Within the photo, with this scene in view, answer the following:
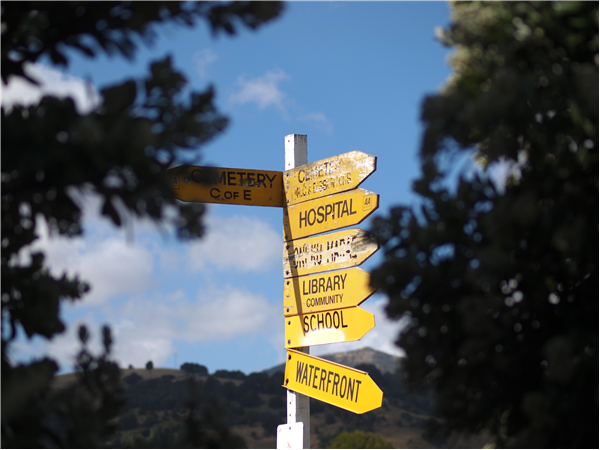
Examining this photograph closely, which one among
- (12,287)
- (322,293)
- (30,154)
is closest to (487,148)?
(30,154)

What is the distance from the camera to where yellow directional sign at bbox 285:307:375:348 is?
6.15 metres

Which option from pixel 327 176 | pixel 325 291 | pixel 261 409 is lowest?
pixel 325 291

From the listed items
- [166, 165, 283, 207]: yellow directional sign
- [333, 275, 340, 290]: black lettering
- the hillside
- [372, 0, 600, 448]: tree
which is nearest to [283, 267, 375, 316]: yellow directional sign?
[333, 275, 340, 290]: black lettering

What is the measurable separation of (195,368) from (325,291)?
48.5 meters

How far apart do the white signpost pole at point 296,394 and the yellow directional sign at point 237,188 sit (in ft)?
0.70

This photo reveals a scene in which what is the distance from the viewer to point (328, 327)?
6.53 metres

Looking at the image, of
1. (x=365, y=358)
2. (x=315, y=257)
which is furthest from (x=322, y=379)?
(x=365, y=358)

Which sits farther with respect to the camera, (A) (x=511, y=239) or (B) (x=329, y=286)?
(B) (x=329, y=286)

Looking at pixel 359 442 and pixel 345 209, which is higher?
pixel 345 209

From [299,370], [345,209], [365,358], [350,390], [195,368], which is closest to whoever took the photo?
[350,390]

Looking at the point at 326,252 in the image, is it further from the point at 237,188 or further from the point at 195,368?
the point at 195,368

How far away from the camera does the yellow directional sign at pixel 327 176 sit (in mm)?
6254

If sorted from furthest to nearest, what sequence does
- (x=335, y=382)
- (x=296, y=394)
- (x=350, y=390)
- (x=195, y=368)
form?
(x=195, y=368) → (x=296, y=394) → (x=335, y=382) → (x=350, y=390)

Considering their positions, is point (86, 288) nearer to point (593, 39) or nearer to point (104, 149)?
point (104, 149)
